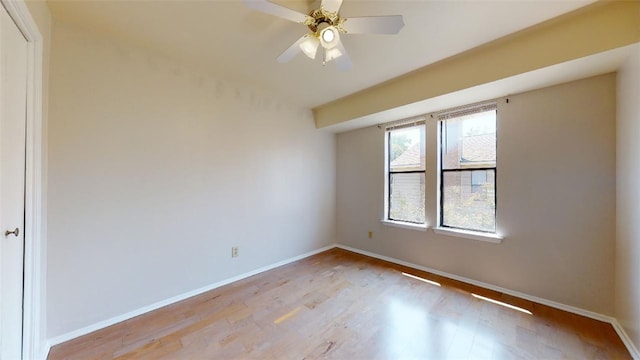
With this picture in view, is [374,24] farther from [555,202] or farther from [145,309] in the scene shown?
[145,309]

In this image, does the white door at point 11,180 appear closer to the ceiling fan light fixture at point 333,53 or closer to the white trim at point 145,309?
the white trim at point 145,309

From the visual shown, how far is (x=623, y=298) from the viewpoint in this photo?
1.90 meters

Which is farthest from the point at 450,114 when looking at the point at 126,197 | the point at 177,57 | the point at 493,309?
the point at 126,197

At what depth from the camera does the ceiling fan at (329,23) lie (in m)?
1.44

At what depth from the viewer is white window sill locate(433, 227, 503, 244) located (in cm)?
267

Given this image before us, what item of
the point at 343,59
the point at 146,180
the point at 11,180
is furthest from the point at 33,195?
the point at 343,59

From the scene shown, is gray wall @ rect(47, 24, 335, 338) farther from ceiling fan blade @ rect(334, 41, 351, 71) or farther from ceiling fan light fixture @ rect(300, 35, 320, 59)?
ceiling fan blade @ rect(334, 41, 351, 71)

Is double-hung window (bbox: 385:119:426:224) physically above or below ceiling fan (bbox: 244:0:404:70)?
below

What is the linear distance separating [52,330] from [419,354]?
284 centimetres

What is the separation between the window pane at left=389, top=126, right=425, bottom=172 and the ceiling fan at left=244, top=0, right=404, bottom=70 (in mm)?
2059

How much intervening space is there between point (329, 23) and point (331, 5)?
0.46 feet

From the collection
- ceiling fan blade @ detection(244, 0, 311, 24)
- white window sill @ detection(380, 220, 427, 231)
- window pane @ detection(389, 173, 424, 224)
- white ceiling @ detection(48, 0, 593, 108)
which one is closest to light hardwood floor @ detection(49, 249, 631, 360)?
white window sill @ detection(380, 220, 427, 231)

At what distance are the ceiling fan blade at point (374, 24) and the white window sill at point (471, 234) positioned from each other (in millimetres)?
2487

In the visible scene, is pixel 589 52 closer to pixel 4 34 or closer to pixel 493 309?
pixel 493 309
